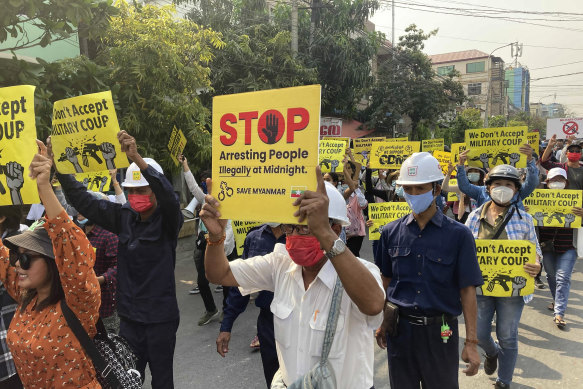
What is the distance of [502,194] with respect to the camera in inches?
156

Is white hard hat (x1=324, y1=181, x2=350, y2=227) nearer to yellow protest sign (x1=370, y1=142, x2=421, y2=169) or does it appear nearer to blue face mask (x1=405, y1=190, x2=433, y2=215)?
blue face mask (x1=405, y1=190, x2=433, y2=215)

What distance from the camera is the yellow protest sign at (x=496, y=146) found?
16.5 ft

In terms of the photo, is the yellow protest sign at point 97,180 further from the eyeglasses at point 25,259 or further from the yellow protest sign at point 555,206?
the yellow protest sign at point 555,206

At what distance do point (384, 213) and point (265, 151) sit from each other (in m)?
3.83

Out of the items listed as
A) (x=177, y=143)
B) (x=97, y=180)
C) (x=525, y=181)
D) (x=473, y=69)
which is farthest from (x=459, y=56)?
(x=97, y=180)

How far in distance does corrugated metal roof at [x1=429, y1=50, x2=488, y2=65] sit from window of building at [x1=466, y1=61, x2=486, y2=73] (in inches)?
40.9

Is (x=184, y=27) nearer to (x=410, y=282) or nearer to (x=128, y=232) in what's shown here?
(x=128, y=232)

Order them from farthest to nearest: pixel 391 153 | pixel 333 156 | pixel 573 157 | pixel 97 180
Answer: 1. pixel 391 153
2. pixel 573 157
3. pixel 333 156
4. pixel 97 180

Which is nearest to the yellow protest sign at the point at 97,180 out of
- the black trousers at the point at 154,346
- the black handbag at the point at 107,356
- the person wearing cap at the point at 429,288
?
the black trousers at the point at 154,346

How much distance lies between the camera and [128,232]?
3244mm

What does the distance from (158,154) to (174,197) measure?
5.27 metres

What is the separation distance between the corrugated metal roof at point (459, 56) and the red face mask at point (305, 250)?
7614 cm

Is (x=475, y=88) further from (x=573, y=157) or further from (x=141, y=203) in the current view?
(x=141, y=203)

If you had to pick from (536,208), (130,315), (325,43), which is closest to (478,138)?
(536,208)
